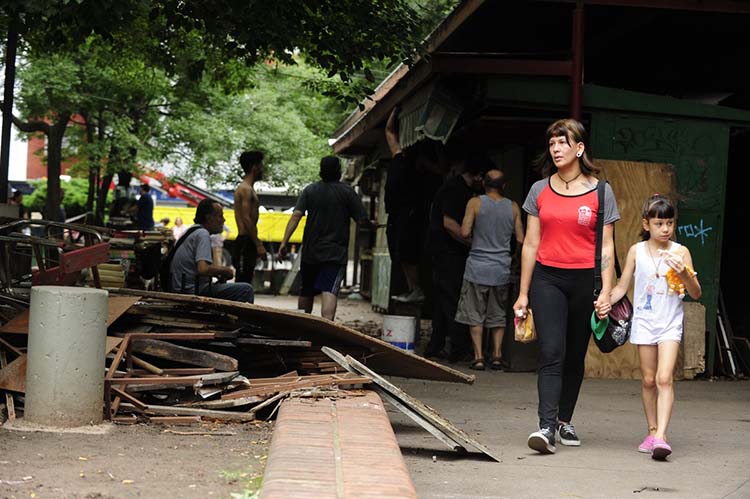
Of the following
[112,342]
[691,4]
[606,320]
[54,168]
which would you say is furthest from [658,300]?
[54,168]

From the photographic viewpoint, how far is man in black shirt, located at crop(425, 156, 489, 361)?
12.3 metres

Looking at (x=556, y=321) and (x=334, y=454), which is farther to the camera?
(x=556, y=321)

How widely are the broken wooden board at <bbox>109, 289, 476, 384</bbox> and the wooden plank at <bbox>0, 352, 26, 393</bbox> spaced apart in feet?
3.57

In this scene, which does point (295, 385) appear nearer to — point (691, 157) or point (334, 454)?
point (334, 454)

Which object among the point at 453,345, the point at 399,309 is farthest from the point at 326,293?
the point at 399,309

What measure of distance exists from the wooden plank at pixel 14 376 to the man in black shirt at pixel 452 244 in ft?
18.4

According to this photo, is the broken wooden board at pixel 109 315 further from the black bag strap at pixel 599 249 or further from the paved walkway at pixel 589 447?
the black bag strap at pixel 599 249

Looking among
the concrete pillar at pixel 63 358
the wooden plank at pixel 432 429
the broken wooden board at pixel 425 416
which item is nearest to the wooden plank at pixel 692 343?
the broken wooden board at pixel 425 416

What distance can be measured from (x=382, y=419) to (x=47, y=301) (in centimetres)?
210

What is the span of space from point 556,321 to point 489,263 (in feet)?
14.9

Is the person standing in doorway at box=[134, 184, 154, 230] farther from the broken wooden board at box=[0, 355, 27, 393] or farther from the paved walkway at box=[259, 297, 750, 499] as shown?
the broken wooden board at box=[0, 355, 27, 393]

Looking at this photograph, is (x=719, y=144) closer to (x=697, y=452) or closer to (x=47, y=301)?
(x=697, y=452)

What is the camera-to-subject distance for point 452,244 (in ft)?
40.9

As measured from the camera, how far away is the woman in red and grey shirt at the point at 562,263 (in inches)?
281
